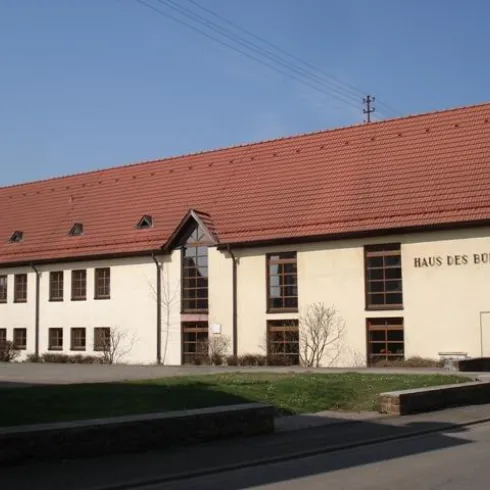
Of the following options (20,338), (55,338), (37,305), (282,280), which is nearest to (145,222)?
(37,305)

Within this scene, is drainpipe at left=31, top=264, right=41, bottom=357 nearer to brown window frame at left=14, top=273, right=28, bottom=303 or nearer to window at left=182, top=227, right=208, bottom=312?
brown window frame at left=14, top=273, right=28, bottom=303

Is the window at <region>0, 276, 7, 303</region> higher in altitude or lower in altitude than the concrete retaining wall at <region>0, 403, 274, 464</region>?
higher

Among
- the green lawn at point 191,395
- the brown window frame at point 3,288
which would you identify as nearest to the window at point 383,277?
the green lawn at point 191,395

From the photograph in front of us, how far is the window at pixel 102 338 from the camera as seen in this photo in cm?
3834

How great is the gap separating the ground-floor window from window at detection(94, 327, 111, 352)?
441 centimetres

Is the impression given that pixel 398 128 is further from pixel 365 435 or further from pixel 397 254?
pixel 365 435

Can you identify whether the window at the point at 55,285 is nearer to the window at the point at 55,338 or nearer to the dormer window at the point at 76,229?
the window at the point at 55,338

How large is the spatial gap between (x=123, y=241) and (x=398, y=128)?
14.1 meters

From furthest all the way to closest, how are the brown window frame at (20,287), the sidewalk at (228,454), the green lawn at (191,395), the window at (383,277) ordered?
the brown window frame at (20,287) → the window at (383,277) → the green lawn at (191,395) → the sidewalk at (228,454)

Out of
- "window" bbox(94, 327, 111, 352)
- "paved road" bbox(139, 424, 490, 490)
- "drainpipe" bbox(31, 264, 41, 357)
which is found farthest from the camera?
"drainpipe" bbox(31, 264, 41, 357)

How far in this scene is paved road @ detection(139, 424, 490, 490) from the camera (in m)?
8.98

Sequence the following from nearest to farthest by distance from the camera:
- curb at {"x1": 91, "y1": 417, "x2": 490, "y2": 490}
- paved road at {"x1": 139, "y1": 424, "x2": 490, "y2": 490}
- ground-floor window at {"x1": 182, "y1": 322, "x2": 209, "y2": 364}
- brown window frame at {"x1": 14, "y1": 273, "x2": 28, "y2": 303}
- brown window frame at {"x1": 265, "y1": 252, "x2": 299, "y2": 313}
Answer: paved road at {"x1": 139, "y1": 424, "x2": 490, "y2": 490}, curb at {"x1": 91, "y1": 417, "x2": 490, "y2": 490}, brown window frame at {"x1": 265, "y1": 252, "x2": 299, "y2": 313}, ground-floor window at {"x1": 182, "y1": 322, "x2": 209, "y2": 364}, brown window frame at {"x1": 14, "y1": 273, "x2": 28, "y2": 303}

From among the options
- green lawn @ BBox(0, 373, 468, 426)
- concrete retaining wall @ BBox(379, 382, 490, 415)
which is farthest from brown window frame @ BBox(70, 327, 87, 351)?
concrete retaining wall @ BBox(379, 382, 490, 415)

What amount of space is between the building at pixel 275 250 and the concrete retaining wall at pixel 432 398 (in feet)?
36.6
